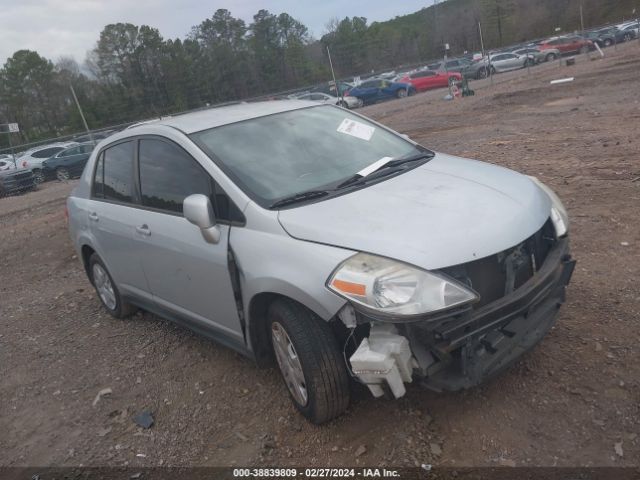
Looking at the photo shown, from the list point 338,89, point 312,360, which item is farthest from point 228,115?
point 338,89

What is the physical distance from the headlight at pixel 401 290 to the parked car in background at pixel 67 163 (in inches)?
888

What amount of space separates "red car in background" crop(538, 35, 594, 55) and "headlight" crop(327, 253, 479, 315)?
39.4 metres

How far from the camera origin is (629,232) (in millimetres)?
4902

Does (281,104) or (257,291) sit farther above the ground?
(281,104)

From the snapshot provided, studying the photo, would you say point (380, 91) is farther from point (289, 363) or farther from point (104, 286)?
point (289, 363)

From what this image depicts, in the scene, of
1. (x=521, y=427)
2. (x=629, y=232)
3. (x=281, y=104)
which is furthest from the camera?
(x=629, y=232)

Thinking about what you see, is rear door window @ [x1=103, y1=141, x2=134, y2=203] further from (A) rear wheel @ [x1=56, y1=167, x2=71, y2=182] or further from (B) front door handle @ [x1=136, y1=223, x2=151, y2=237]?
(A) rear wheel @ [x1=56, y1=167, x2=71, y2=182]

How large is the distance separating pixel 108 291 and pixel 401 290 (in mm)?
3579

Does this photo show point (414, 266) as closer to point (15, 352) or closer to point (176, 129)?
point (176, 129)

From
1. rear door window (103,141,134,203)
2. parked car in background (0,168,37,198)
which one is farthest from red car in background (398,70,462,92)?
rear door window (103,141,134,203)

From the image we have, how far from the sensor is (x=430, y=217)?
2900 millimetres

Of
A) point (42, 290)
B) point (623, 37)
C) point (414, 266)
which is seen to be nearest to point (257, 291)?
point (414, 266)

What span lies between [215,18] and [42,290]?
48102mm

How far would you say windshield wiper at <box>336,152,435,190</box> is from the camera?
345 cm
